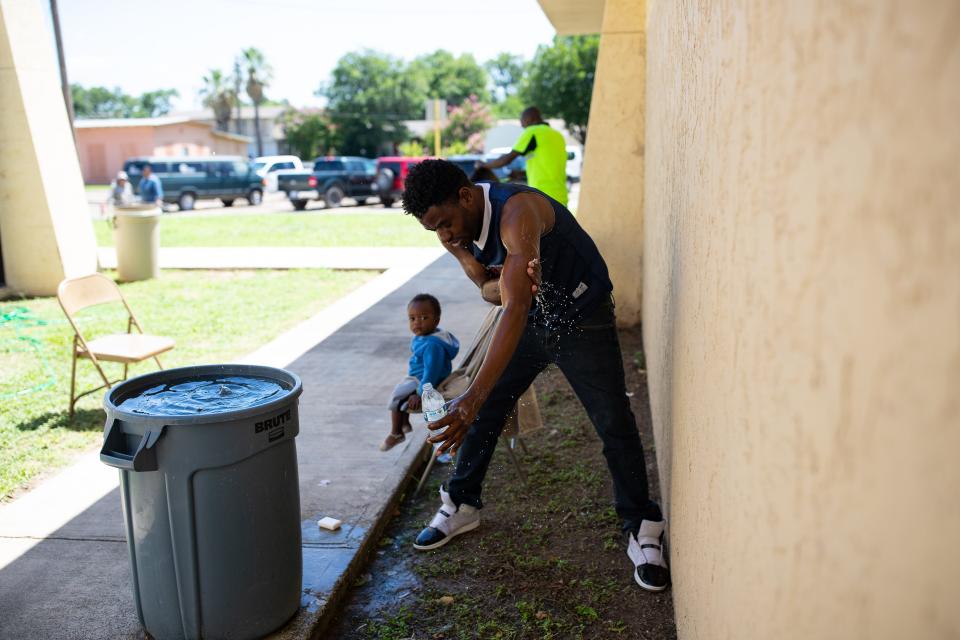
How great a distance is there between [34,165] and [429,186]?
9555mm

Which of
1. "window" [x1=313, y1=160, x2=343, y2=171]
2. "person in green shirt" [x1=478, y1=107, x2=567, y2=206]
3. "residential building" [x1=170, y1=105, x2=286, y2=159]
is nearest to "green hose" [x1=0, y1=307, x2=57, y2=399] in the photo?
"person in green shirt" [x1=478, y1=107, x2=567, y2=206]

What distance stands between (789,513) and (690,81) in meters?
1.98

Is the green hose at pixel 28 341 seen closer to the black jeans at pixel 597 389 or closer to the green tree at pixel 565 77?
the black jeans at pixel 597 389

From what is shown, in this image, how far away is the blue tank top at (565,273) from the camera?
11.0 ft

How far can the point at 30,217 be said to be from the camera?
10.7m

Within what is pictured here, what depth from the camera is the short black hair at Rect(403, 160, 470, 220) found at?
3.03 m

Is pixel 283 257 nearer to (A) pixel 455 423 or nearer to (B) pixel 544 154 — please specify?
(B) pixel 544 154

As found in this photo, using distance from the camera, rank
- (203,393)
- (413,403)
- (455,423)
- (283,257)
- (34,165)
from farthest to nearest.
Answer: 1. (283,257)
2. (34,165)
3. (413,403)
4. (203,393)
5. (455,423)

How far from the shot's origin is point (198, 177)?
90.2ft

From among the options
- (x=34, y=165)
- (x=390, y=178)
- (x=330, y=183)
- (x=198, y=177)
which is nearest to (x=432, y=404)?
(x=34, y=165)

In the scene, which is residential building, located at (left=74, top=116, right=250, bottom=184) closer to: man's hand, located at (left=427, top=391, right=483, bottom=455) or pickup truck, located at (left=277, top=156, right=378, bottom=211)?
pickup truck, located at (left=277, top=156, right=378, bottom=211)

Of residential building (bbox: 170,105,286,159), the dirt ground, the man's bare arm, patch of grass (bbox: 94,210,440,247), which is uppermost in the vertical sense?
residential building (bbox: 170,105,286,159)

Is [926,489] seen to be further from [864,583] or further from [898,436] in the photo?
[864,583]

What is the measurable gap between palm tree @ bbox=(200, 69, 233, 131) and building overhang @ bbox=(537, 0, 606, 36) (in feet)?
235
